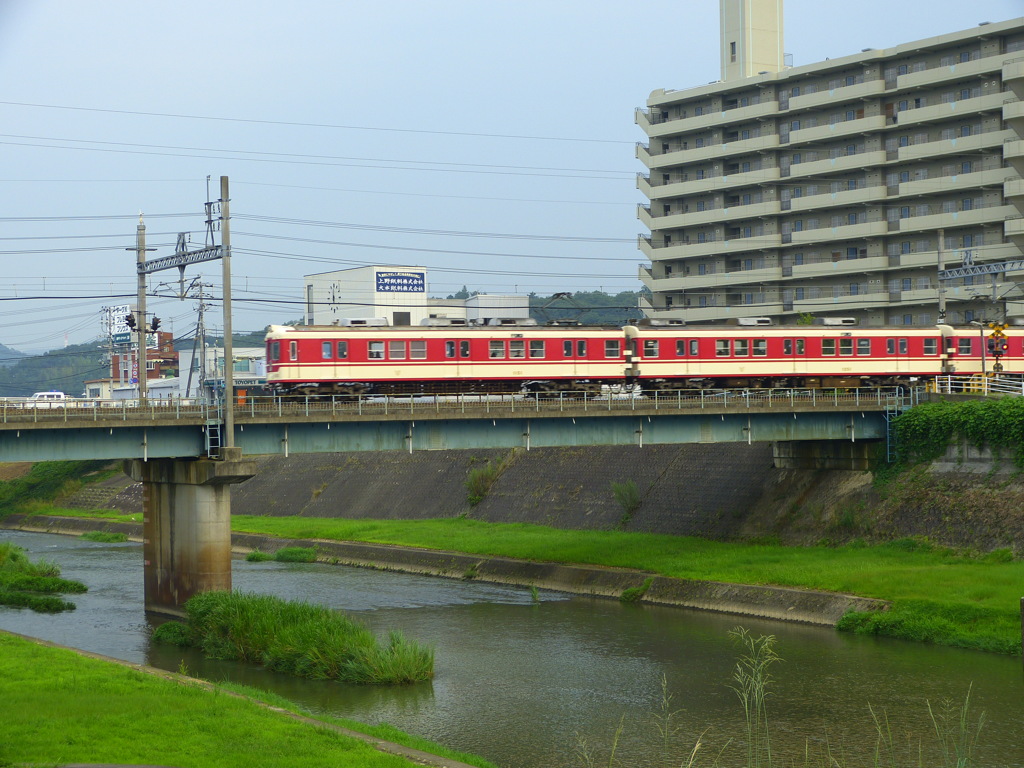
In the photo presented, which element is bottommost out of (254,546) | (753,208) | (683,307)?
(254,546)

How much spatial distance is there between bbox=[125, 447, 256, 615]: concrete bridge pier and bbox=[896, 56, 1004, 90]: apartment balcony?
68964mm

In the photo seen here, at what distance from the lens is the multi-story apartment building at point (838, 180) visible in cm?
8806

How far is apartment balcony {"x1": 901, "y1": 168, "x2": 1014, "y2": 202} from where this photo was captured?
8656cm

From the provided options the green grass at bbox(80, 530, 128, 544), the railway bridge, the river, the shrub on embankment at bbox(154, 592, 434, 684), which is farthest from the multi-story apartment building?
the shrub on embankment at bbox(154, 592, 434, 684)

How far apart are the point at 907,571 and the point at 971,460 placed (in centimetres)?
856

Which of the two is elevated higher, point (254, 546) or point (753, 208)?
point (753, 208)

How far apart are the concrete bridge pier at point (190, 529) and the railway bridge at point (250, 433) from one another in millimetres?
48

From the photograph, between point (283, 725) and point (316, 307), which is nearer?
point (283, 725)

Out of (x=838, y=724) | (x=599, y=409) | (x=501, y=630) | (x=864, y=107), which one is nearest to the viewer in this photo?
(x=838, y=724)

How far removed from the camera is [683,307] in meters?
108

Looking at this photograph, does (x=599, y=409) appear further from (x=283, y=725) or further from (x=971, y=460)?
(x=283, y=725)

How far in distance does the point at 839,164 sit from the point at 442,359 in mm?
58905

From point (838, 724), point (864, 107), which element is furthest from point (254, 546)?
point (864, 107)

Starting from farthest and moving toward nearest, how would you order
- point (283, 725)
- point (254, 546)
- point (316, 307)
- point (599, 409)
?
point (316, 307)
point (254, 546)
point (599, 409)
point (283, 725)
